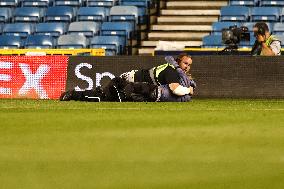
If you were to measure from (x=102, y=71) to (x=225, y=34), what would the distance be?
122 inches

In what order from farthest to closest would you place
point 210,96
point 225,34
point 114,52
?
point 114,52 → point 225,34 → point 210,96

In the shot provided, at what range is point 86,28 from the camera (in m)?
26.0

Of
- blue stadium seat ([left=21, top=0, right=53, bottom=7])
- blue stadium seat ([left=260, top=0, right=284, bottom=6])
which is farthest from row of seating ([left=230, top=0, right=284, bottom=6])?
blue stadium seat ([left=21, top=0, right=53, bottom=7])

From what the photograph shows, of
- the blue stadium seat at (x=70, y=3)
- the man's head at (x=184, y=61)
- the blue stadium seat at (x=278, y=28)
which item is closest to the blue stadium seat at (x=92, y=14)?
the blue stadium seat at (x=70, y=3)

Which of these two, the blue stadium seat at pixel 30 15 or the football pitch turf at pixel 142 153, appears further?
the blue stadium seat at pixel 30 15

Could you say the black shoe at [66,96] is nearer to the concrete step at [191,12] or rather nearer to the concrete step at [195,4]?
the concrete step at [191,12]

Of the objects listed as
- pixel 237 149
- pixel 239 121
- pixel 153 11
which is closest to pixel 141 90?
pixel 239 121

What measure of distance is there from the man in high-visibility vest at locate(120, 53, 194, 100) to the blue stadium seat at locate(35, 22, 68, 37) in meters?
9.95

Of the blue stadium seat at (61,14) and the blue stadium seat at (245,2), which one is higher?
the blue stadium seat at (245,2)

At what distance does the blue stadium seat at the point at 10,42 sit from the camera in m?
25.5

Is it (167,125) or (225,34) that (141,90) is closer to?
(225,34)

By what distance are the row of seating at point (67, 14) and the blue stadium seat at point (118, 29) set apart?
0.51m

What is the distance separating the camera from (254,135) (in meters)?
8.16

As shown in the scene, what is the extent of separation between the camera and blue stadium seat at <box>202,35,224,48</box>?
932 inches
